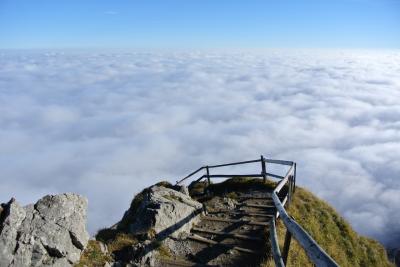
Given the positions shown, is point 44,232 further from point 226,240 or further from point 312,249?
point 312,249

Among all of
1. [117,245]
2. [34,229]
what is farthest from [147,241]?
[34,229]

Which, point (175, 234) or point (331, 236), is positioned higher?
point (175, 234)

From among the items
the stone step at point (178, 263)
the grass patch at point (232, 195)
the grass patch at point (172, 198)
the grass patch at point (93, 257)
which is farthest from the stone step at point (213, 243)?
the grass patch at point (232, 195)

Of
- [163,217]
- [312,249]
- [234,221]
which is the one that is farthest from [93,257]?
[312,249]

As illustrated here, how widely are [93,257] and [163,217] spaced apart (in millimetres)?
2619

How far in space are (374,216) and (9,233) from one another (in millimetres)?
214995

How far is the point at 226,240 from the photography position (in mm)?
10125

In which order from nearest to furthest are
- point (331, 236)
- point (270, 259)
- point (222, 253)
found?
point (270, 259) < point (222, 253) < point (331, 236)

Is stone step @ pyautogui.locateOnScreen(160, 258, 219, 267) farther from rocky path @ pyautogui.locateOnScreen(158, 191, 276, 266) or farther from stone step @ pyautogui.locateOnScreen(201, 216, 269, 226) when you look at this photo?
stone step @ pyautogui.locateOnScreen(201, 216, 269, 226)

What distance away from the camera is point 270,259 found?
8.17 metres

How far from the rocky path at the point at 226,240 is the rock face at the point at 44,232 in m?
2.30

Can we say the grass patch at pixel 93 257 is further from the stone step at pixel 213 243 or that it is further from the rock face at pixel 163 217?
the stone step at pixel 213 243

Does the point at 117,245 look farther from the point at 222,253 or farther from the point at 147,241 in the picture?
the point at 222,253

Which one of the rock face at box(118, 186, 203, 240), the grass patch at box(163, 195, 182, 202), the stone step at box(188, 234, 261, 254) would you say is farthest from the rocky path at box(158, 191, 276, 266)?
the grass patch at box(163, 195, 182, 202)
